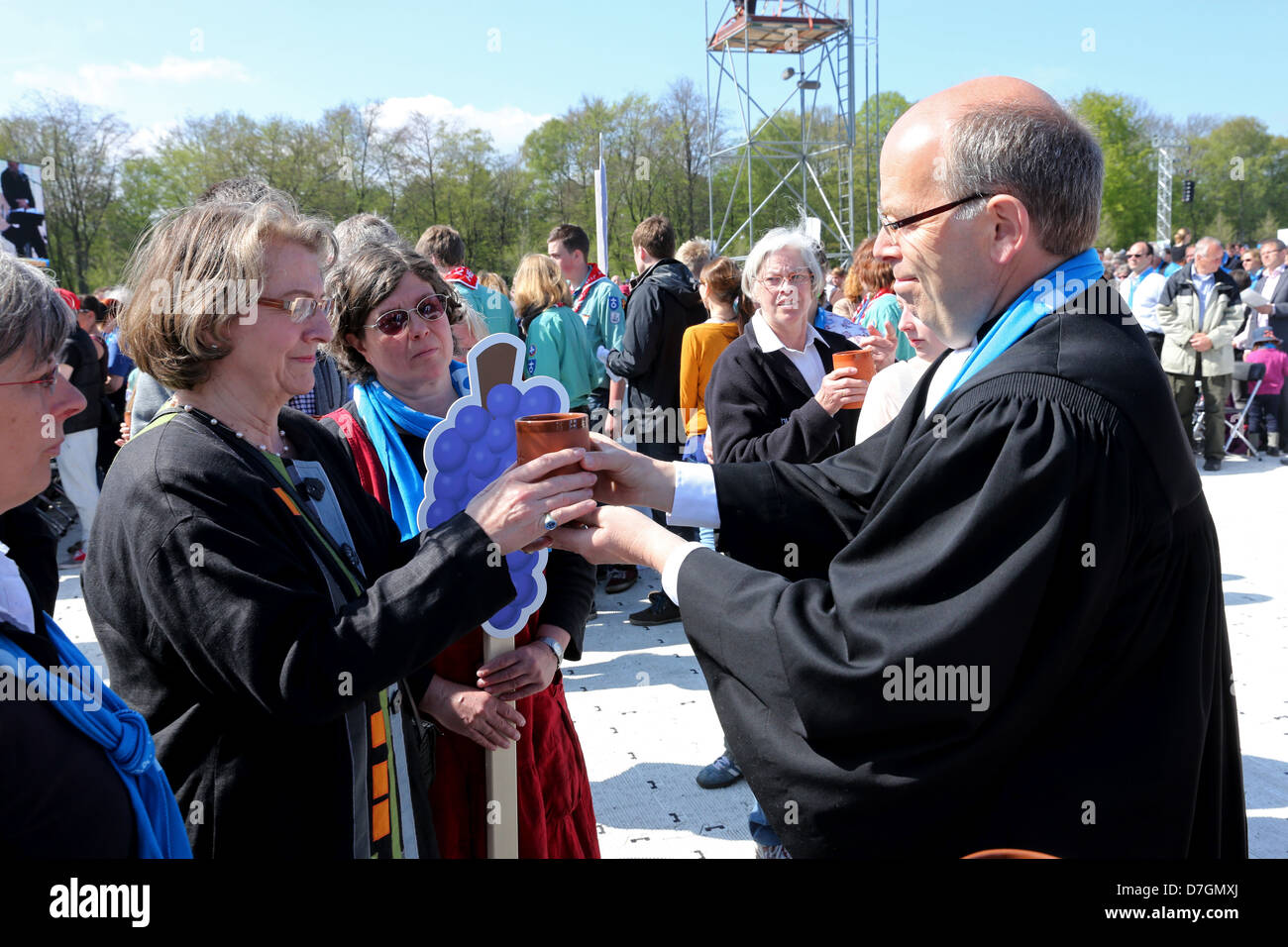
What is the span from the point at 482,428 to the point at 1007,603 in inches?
49.2

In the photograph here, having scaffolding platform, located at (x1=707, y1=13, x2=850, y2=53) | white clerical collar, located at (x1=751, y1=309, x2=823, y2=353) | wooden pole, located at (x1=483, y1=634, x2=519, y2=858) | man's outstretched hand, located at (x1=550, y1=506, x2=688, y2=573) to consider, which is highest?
scaffolding platform, located at (x1=707, y1=13, x2=850, y2=53)

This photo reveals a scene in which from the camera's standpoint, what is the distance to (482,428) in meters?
2.13

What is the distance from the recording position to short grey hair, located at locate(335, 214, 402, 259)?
8.69 feet

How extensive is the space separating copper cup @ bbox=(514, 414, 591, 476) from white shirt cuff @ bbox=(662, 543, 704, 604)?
1.05ft

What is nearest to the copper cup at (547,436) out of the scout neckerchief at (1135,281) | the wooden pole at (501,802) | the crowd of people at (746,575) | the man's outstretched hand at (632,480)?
the crowd of people at (746,575)

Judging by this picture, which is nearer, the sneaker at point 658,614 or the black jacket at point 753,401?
the black jacket at point 753,401

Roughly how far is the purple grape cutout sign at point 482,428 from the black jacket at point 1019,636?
0.87 m

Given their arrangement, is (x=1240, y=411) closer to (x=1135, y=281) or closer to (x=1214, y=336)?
(x=1214, y=336)

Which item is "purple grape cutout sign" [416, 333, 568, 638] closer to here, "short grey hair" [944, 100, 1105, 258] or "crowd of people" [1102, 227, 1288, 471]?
"short grey hair" [944, 100, 1105, 258]

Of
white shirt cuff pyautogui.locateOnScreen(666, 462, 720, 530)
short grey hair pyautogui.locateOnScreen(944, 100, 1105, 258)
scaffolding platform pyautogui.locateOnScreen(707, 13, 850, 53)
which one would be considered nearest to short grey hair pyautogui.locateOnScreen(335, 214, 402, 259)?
white shirt cuff pyautogui.locateOnScreen(666, 462, 720, 530)

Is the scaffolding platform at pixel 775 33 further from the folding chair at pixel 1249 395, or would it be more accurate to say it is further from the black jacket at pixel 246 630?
the black jacket at pixel 246 630

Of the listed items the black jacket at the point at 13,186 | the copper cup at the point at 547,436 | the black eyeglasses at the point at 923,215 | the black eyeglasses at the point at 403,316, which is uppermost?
the black jacket at the point at 13,186

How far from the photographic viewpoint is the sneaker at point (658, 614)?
6.01 m

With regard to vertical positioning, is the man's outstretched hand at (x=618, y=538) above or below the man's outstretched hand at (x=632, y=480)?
below
